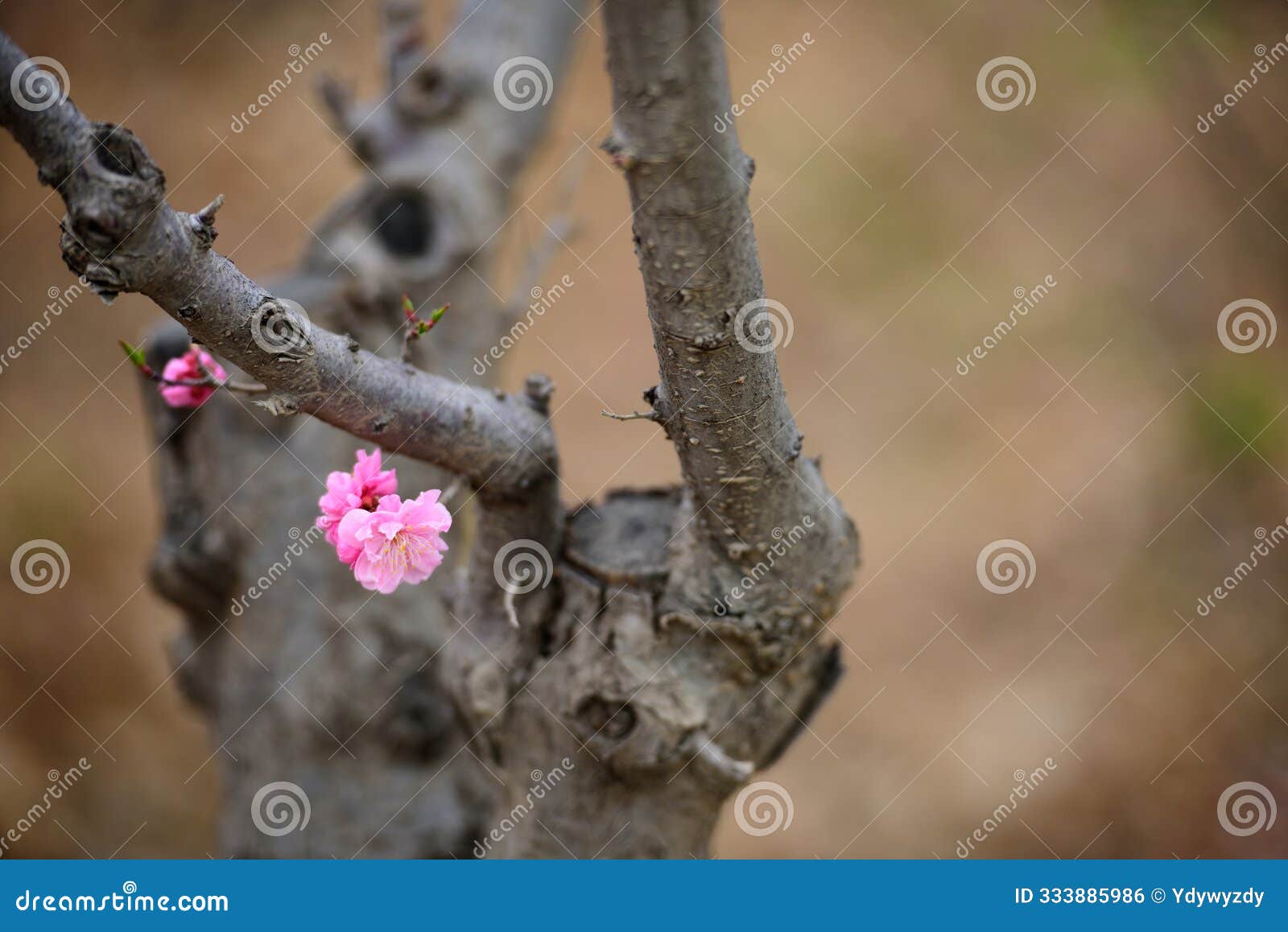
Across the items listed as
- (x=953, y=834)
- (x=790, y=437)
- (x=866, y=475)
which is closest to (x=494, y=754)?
(x=790, y=437)

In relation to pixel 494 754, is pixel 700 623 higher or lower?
higher

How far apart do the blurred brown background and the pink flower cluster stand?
1.76 meters

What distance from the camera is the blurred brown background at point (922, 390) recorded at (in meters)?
4.07

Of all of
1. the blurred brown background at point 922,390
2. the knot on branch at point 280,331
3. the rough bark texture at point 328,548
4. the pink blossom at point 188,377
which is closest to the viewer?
the knot on branch at point 280,331

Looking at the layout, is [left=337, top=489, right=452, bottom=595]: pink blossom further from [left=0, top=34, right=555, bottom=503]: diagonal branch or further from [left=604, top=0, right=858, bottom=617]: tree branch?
[left=604, top=0, right=858, bottom=617]: tree branch

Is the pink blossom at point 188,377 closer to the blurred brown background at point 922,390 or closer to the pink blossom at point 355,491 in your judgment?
the pink blossom at point 355,491

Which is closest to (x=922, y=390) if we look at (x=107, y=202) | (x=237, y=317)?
(x=237, y=317)

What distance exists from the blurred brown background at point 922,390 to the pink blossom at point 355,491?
1.71 m

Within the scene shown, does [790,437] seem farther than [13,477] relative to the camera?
No

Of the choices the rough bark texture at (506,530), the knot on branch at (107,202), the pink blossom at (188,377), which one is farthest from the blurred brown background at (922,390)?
the knot on branch at (107,202)

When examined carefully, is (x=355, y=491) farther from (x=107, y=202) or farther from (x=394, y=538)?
(x=107, y=202)

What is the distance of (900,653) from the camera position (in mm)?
4734

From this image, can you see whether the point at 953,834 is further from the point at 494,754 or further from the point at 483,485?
the point at 483,485

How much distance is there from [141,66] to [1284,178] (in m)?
6.38
